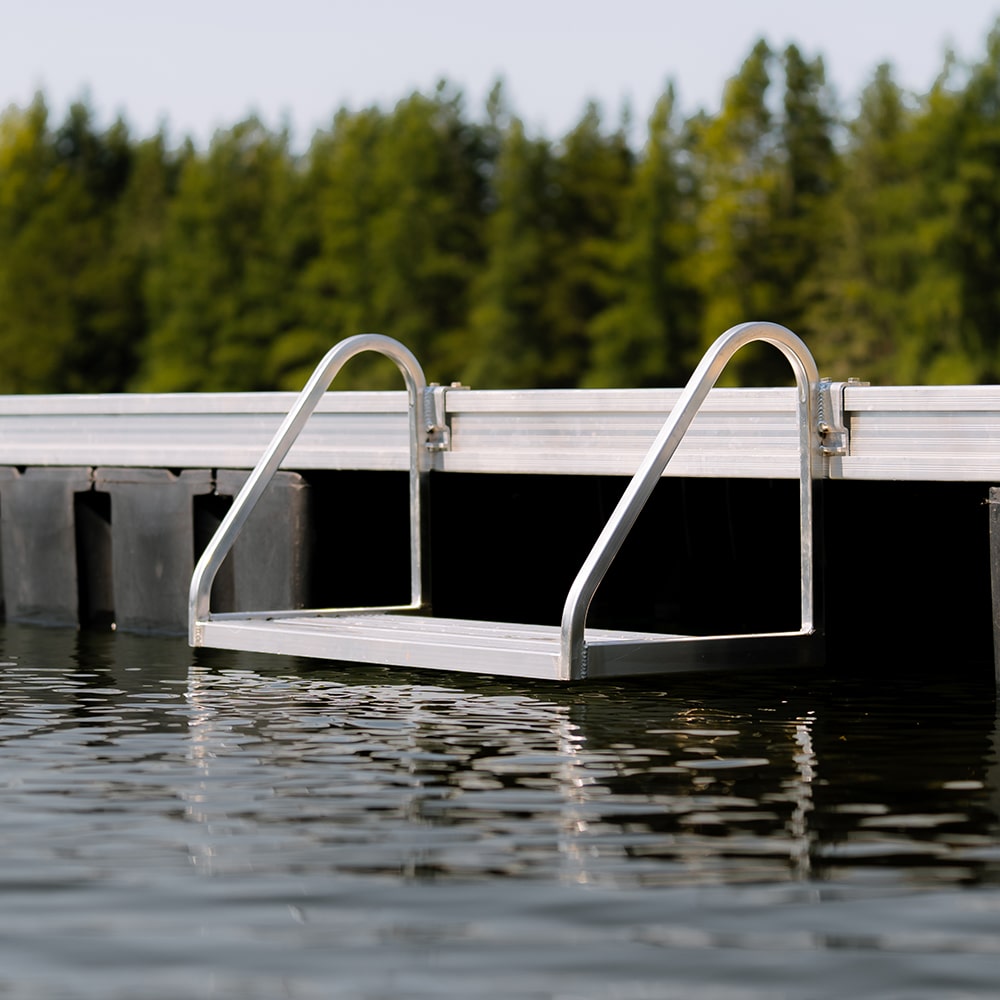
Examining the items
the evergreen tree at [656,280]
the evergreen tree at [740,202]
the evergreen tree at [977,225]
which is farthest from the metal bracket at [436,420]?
the evergreen tree at [656,280]

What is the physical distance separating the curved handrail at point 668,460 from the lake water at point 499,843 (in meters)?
0.42

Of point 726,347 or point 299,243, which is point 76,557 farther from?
point 299,243

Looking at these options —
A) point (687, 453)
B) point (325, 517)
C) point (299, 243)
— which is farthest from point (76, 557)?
point (299, 243)

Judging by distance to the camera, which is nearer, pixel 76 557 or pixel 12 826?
pixel 12 826

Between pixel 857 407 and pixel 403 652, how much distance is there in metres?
2.32

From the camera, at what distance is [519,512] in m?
14.1

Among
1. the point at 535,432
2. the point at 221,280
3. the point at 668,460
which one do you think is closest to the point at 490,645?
the point at 668,460

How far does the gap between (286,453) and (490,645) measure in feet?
8.56

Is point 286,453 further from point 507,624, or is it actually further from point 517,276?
point 517,276

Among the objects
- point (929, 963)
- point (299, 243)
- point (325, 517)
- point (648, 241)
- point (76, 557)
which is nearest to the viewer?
point (929, 963)

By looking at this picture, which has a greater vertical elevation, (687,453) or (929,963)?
(687,453)

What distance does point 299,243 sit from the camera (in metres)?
85.2

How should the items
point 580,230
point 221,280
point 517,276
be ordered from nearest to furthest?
point 517,276
point 580,230
point 221,280

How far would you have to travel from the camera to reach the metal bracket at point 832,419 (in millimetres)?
10438
